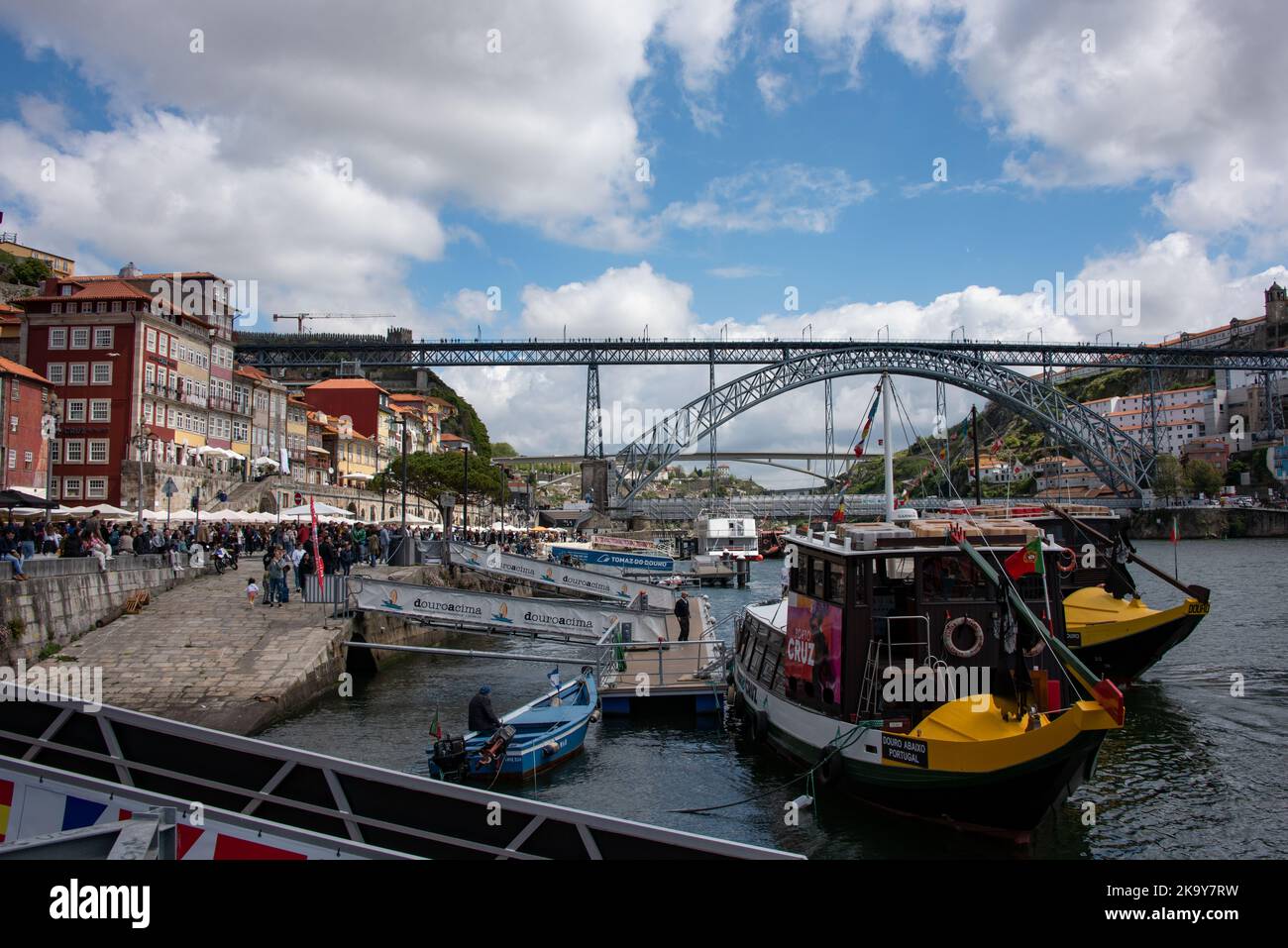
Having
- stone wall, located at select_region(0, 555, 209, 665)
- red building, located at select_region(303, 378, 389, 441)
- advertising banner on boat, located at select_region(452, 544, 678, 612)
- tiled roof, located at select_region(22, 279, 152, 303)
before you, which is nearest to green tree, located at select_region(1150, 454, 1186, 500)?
red building, located at select_region(303, 378, 389, 441)

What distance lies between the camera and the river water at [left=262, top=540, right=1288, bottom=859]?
11.6 m

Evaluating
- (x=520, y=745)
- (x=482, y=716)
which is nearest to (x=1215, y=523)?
(x=520, y=745)

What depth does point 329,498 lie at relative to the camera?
5509cm

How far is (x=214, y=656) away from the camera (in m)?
19.0

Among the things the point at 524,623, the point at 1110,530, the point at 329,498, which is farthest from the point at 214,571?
the point at 329,498

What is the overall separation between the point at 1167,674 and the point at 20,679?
25680 mm

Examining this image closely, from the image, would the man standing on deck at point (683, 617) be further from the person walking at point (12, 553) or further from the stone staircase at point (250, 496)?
the stone staircase at point (250, 496)

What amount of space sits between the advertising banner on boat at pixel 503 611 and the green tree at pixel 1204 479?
10498 centimetres

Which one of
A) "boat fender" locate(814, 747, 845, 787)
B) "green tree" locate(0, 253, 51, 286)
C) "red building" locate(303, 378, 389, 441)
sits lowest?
"boat fender" locate(814, 747, 845, 787)

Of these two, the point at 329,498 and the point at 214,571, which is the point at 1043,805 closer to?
the point at 214,571

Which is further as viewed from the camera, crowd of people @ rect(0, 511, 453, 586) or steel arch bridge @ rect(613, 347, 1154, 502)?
steel arch bridge @ rect(613, 347, 1154, 502)

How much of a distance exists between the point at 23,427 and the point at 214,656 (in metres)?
27.0

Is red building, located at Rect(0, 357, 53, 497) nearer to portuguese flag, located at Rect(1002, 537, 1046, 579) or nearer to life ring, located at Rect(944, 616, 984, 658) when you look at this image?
life ring, located at Rect(944, 616, 984, 658)

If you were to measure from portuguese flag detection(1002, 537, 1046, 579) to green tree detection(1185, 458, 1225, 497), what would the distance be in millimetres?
110679
